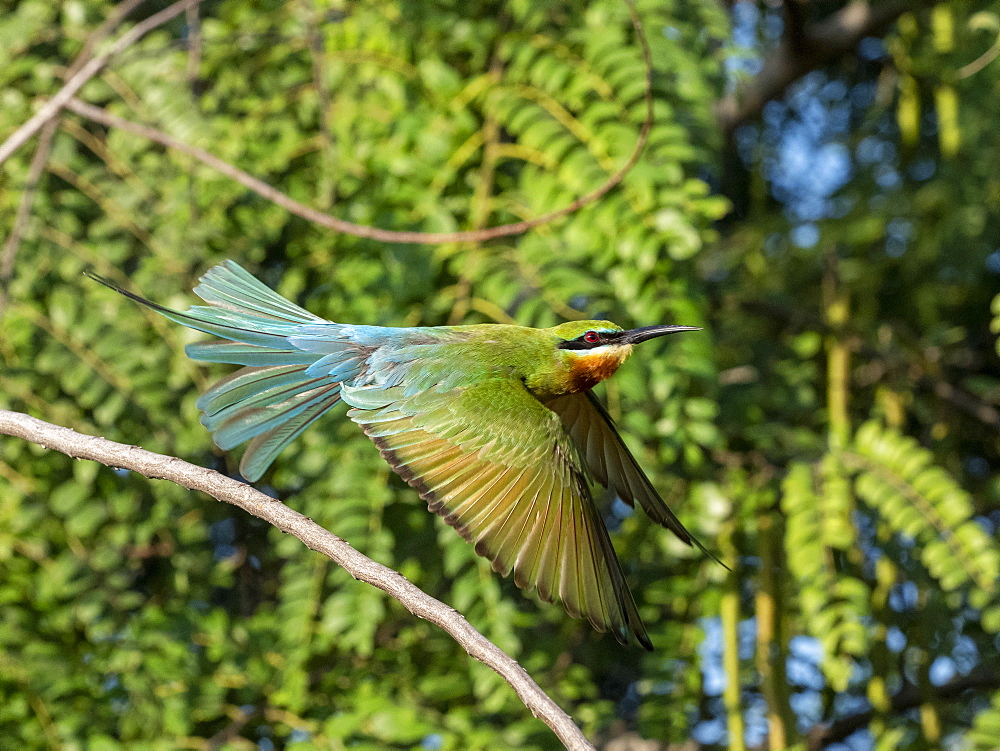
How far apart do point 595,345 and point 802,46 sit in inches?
72.8

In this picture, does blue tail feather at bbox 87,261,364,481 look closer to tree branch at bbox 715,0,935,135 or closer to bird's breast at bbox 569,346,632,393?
bird's breast at bbox 569,346,632,393

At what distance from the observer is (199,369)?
7.36ft

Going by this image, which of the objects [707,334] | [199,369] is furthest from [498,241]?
[199,369]

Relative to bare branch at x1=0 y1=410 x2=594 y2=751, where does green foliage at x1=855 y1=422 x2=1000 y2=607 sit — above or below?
above

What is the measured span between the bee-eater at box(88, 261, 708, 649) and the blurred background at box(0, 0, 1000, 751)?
26 centimetres

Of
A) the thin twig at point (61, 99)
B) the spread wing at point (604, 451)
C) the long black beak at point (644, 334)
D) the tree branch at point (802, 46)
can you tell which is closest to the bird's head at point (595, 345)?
the long black beak at point (644, 334)

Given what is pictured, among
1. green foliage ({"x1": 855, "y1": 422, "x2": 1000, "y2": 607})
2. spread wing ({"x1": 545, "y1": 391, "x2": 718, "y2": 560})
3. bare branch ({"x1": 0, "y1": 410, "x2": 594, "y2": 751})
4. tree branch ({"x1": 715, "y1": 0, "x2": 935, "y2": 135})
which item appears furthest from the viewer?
tree branch ({"x1": 715, "y1": 0, "x2": 935, "y2": 135})

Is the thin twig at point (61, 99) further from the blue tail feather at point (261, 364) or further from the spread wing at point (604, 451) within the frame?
the spread wing at point (604, 451)

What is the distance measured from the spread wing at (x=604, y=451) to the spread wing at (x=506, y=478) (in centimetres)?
18

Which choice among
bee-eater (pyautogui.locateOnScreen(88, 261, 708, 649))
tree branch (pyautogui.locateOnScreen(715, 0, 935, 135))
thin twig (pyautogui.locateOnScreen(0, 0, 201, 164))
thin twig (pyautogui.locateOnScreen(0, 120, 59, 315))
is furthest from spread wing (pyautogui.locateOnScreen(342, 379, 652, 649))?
tree branch (pyautogui.locateOnScreen(715, 0, 935, 135))

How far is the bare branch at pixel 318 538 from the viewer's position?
2.94 feet

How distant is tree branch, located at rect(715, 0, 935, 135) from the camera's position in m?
3.04

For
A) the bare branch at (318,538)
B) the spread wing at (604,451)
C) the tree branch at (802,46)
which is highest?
the tree branch at (802,46)

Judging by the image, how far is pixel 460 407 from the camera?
1.62 metres
